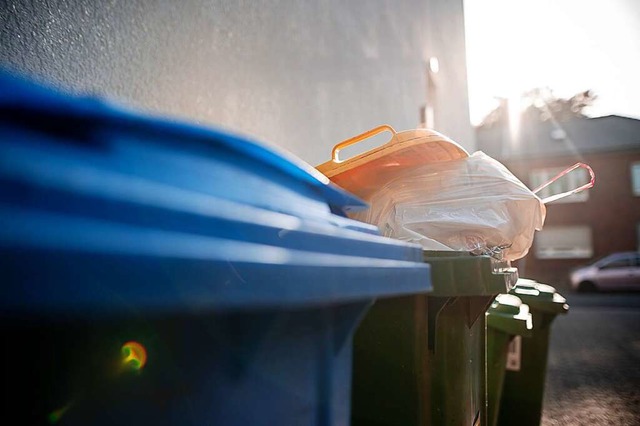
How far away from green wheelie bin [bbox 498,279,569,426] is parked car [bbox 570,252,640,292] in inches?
640

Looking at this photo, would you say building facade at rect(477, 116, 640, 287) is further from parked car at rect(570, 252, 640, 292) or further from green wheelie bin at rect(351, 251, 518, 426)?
green wheelie bin at rect(351, 251, 518, 426)

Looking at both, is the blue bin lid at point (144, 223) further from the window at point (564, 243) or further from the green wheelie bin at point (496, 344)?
the window at point (564, 243)

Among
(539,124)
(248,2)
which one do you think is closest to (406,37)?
(248,2)

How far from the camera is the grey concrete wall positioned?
1.86 meters

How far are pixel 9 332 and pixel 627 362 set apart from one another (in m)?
7.75

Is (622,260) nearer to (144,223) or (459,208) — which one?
(459,208)

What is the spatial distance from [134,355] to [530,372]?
11.3 feet

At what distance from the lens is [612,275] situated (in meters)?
17.2

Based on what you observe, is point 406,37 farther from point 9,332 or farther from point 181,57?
point 9,332

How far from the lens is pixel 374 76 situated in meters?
5.46

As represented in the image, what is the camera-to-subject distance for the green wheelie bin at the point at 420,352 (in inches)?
68.6

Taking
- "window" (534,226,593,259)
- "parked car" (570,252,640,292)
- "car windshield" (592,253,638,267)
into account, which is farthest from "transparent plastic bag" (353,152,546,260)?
"window" (534,226,593,259)

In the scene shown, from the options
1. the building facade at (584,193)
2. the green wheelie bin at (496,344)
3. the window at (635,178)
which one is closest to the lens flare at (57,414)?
the green wheelie bin at (496,344)

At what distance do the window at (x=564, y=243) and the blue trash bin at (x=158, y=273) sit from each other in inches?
969
